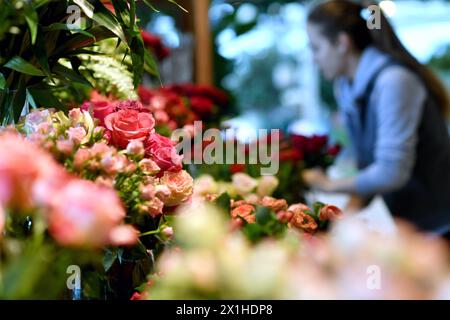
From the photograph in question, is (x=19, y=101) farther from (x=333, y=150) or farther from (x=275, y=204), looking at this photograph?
(x=333, y=150)

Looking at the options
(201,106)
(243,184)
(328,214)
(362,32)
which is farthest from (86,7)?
(362,32)

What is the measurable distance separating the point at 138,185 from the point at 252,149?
914 millimetres

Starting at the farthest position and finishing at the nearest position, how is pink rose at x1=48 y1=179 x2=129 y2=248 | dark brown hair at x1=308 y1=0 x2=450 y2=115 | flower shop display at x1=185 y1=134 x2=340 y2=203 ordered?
dark brown hair at x1=308 y1=0 x2=450 y2=115 → flower shop display at x1=185 y1=134 x2=340 y2=203 → pink rose at x1=48 y1=179 x2=129 y2=248

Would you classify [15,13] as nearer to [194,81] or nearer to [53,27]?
[53,27]

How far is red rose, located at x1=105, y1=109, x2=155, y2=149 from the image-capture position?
66 centimetres

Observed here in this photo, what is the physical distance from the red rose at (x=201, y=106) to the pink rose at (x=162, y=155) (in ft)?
3.28

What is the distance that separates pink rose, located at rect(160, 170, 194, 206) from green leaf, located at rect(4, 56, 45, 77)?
180 millimetres

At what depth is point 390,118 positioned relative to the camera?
1.72 meters

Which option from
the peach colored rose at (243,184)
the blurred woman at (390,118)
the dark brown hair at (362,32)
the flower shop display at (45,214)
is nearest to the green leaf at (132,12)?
the flower shop display at (45,214)

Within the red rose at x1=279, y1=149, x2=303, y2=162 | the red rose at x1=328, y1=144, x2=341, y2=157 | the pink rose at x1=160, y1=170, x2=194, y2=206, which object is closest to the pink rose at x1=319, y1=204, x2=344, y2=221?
the pink rose at x1=160, y1=170, x2=194, y2=206

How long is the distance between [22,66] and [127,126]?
13cm

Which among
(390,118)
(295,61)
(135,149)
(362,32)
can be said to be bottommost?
(135,149)

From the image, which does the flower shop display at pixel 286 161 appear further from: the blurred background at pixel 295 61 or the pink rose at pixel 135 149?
the blurred background at pixel 295 61

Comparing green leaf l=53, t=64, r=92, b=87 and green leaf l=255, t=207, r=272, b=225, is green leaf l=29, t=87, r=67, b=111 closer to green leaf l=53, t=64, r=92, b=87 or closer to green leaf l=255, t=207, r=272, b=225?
green leaf l=53, t=64, r=92, b=87
